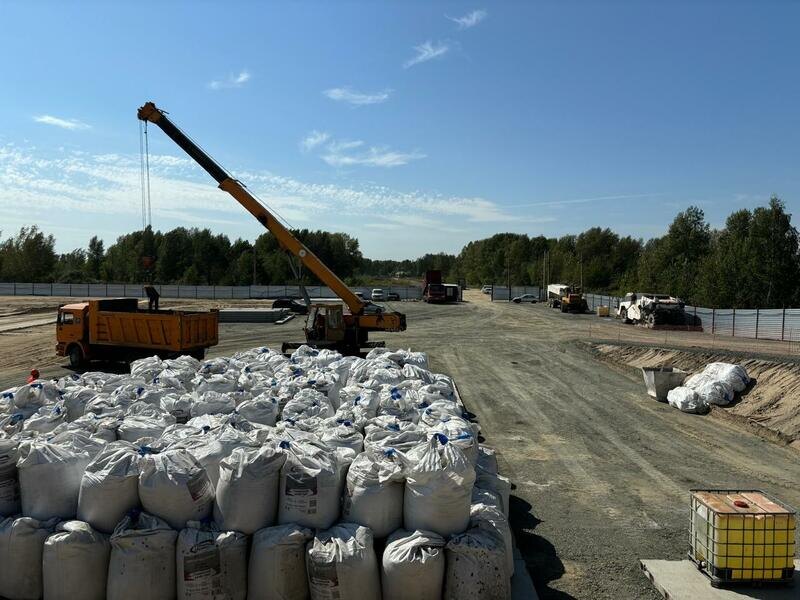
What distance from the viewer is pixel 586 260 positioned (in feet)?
279

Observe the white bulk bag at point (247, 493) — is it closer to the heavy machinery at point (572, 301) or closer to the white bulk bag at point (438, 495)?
the white bulk bag at point (438, 495)

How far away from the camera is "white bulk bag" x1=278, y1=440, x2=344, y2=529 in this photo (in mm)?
4812

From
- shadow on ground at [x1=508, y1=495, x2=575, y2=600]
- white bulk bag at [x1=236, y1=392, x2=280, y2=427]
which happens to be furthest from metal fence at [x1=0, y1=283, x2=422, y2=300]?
shadow on ground at [x1=508, y1=495, x2=575, y2=600]

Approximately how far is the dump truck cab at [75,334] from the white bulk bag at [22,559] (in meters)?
14.3

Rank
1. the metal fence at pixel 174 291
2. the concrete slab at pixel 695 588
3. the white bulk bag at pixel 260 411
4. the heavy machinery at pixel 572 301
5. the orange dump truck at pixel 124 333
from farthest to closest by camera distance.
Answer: the metal fence at pixel 174 291, the heavy machinery at pixel 572 301, the orange dump truck at pixel 124 333, the white bulk bag at pixel 260 411, the concrete slab at pixel 695 588

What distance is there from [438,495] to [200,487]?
79.4 inches

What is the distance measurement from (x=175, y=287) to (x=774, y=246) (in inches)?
2093

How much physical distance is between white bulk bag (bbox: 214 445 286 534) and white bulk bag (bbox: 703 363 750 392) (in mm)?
12249

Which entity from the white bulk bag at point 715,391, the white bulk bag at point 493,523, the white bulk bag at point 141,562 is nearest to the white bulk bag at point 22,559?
the white bulk bag at point 141,562

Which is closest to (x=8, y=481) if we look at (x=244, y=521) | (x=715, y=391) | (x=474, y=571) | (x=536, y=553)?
(x=244, y=521)

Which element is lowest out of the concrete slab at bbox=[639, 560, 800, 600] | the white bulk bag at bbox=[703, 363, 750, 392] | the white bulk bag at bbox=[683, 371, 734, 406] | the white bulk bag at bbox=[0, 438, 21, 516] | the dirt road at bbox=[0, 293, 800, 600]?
the dirt road at bbox=[0, 293, 800, 600]

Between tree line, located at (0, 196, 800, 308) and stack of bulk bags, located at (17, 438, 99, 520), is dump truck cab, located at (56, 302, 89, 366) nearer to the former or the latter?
tree line, located at (0, 196, 800, 308)

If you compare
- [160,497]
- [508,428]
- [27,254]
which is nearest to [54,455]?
[160,497]

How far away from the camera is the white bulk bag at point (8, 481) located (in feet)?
16.5
